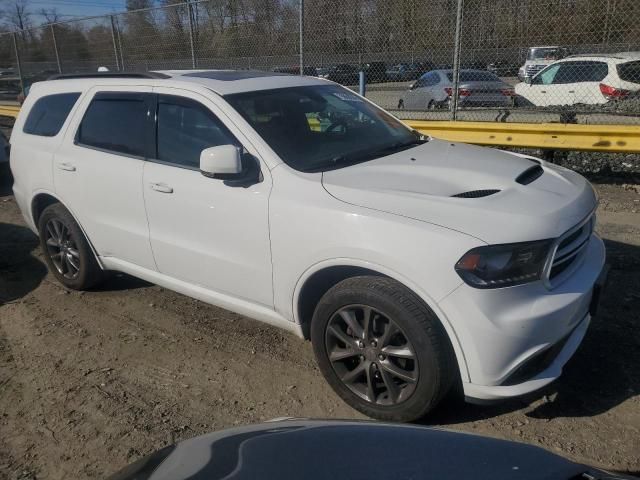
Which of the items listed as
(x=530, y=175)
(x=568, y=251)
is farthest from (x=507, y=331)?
(x=530, y=175)

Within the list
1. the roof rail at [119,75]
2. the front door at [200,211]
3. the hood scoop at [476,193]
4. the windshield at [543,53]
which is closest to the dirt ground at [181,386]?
the front door at [200,211]

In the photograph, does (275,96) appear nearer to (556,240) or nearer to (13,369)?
(556,240)

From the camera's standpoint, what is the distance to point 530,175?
3.27 meters

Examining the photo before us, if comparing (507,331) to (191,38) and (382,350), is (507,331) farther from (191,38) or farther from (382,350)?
(191,38)

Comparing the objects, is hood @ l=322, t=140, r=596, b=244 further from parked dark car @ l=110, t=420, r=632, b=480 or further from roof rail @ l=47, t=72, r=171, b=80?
roof rail @ l=47, t=72, r=171, b=80

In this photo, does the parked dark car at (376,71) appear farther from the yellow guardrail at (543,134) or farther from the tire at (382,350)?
the tire at (382,350)

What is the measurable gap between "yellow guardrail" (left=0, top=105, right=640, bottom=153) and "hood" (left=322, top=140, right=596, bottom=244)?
3808 millimetres

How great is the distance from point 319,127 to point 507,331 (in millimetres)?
1856

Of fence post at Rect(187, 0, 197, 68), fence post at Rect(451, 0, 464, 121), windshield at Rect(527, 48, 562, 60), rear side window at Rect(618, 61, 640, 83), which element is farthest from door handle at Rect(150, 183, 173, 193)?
rear side window at Rect(618, 61, 640, 83)

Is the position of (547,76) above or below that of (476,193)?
below

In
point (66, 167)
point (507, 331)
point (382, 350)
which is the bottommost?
point (382, 350)

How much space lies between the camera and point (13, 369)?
3715 mm

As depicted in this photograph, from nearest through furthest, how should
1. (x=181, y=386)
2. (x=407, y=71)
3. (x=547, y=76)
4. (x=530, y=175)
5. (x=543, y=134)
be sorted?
1. (x=530, y=175)
2. (x=181, y=386)
3. (x=543, y=134)
4. (x=407, y=71)
5. (x=547, y=76)

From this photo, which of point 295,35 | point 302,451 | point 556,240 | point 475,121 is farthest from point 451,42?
point 302,451
